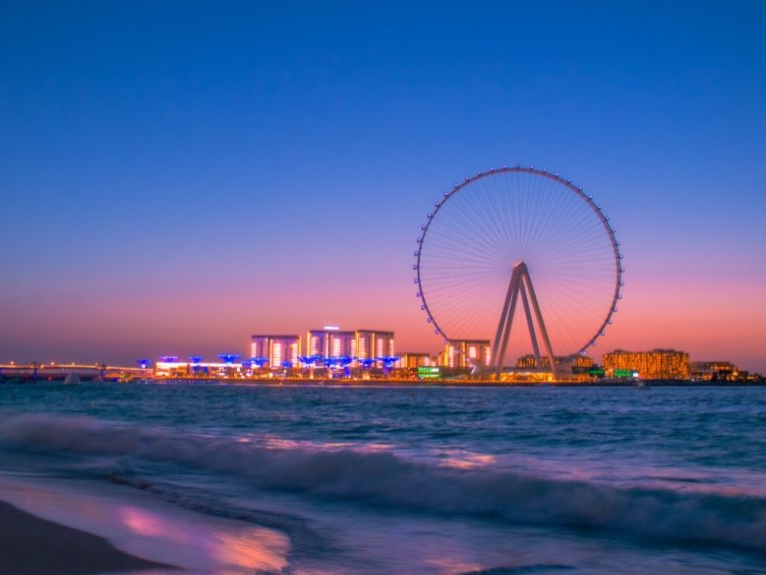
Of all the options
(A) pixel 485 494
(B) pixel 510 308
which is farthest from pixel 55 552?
(B) pixel 510 308

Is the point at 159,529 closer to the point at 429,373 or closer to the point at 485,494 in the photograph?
the point at 485,494

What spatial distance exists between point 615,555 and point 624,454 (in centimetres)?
845

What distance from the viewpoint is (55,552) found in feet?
18.3

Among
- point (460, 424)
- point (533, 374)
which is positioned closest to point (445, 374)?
point (533, 374)

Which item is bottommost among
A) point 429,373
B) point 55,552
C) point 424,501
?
point 429,373

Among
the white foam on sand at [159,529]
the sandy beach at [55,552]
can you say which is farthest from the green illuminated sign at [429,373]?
the sandy beach at [55,552]

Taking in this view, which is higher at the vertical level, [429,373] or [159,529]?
[159,529]

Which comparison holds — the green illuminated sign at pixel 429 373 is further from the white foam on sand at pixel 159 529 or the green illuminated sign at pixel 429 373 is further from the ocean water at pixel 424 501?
the white foam on sand at pixel 159 529

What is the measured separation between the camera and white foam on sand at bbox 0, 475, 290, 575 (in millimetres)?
5809

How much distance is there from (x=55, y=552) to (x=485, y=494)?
570cm

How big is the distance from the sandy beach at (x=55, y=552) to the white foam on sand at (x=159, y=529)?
16 centimetres

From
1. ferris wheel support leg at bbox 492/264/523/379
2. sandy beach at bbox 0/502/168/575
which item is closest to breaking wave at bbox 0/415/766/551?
sandy beach at bbox 0/502/168/575

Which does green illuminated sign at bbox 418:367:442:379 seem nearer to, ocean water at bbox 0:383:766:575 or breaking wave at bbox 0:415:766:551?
ocean water at bbox 0:383:766:575

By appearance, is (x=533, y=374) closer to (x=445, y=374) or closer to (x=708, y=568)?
(x=445, y=374)
